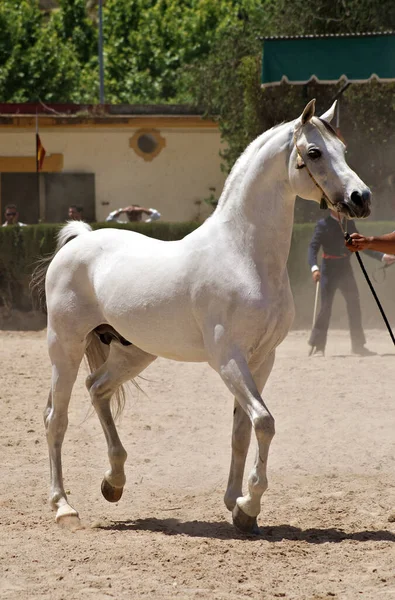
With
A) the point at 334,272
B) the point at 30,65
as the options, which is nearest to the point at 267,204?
the point at 334,272

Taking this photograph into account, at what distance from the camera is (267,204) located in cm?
527

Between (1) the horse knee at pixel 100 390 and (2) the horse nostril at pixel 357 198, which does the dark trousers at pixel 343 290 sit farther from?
(2) the horse nostril at pixel 357 198

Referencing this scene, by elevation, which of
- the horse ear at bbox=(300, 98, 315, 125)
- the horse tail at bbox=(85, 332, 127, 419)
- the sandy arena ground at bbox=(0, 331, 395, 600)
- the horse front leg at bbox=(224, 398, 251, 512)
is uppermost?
the horse ear at bbox=(300, 98, 315, 125)

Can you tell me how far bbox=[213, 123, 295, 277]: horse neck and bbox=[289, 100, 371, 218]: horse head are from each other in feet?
0.35

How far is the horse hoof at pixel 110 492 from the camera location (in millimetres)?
6066

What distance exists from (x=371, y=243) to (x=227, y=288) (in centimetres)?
80

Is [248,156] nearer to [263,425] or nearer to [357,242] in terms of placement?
[357,242]

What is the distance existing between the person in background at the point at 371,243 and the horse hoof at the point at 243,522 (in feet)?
4.75

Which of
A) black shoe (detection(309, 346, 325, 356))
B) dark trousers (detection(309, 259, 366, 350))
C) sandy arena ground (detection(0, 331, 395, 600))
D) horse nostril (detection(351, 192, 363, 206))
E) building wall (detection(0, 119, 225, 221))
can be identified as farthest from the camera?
building wall (detection(0, 119, 225, 221))

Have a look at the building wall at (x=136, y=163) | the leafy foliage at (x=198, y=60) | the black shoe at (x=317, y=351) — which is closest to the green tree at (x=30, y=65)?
the leafy foliage at (x=198, y=60)

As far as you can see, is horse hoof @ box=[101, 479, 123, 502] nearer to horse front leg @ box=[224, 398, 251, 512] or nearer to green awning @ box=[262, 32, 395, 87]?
horse front leg @ box=[224, 398, 251, 512]

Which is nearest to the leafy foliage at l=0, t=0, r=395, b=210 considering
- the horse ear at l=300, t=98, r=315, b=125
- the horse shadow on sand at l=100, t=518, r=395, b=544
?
the horse ear at l=300, t=98, r=315, b=125

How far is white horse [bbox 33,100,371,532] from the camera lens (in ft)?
16.6

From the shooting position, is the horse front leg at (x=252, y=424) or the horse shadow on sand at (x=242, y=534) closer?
the horse front leg at (x=252, y=424)
